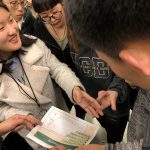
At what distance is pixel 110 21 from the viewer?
1.58 ft

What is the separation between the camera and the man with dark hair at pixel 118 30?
18.2 inches

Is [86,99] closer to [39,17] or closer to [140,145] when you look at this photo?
A: [140,145]

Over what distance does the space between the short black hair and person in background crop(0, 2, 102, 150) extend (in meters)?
0.82

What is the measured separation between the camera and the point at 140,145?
2.66ft

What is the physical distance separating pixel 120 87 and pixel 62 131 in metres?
0.37

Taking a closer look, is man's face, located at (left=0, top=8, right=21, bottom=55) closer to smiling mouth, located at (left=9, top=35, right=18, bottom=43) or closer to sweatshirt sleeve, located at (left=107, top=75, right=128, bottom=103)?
smiling mouth, located at (left=9, top=35, right=18, bottom=43)

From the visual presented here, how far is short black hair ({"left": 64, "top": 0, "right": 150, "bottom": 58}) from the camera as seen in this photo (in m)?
0.46

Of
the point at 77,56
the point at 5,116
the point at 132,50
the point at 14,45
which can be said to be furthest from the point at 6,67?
the point at 132,50

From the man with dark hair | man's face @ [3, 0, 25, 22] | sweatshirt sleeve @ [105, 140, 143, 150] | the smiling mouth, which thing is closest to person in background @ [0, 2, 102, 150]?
the smiling mouth

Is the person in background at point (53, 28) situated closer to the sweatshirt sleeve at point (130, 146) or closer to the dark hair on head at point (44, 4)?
the dark hair on head at point (44, 4)

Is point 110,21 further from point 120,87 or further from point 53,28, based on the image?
point 53,28

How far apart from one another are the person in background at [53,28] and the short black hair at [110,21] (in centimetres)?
108

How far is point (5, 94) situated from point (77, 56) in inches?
17.1

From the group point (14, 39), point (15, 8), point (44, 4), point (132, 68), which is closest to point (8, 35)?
point (14, 39)
